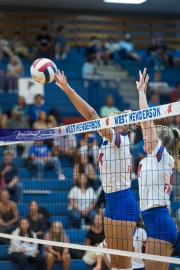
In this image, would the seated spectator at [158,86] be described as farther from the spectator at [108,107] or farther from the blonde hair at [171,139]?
the blonde hair at [171,139]

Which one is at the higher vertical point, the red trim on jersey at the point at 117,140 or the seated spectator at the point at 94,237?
the red trim on jersey at the point at 117,140

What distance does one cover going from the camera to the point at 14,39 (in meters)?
18.7

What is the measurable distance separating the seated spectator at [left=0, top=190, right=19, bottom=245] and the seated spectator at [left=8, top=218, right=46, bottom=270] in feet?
0.87

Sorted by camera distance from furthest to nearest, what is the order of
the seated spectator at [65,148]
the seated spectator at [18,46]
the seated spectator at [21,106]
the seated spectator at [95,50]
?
the seated spectator at [95,50] → the seated spectator at [18,46] → the seated spectator at [21,106] → the seated spectator at [65,148]

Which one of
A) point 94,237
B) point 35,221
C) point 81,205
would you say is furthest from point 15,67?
point 94,237

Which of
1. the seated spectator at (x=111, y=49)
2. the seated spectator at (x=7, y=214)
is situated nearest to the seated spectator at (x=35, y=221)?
the seated spectator at (x=7, y=214)

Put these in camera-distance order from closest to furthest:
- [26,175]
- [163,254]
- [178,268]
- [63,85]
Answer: [163,254] < [63,85] < [178,268] < [26,175]

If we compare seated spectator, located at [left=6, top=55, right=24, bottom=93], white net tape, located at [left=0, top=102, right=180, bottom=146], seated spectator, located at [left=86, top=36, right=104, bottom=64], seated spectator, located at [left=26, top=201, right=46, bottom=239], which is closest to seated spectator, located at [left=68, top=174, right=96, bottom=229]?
seated spectator, located at [left=26, top=201, right=46, bottom=239]

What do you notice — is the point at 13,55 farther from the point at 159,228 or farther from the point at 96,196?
the point at 159,228

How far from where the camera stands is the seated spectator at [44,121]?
13.5 meters

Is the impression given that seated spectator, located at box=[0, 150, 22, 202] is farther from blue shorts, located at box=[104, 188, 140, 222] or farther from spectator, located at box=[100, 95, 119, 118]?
blue shorts, located at box=[104, 188, 140, 222]

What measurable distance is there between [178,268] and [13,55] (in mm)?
9177

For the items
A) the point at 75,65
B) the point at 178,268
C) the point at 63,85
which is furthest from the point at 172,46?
the point at 63,85

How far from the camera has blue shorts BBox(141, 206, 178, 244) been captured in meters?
5.23
